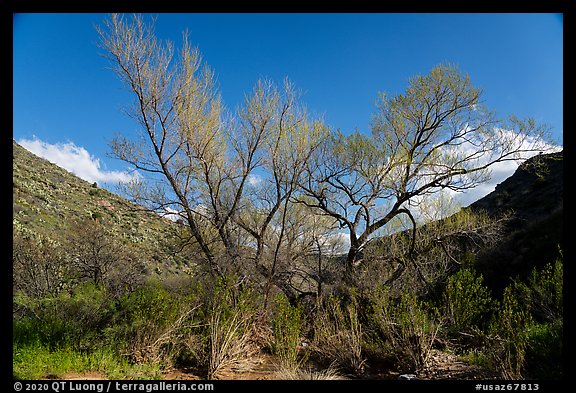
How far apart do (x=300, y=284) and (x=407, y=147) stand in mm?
4956

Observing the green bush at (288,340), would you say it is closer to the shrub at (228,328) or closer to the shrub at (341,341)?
the shrub at (341,341)

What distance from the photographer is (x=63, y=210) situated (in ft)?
75.0

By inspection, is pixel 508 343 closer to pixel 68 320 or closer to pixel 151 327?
pixel 151 327

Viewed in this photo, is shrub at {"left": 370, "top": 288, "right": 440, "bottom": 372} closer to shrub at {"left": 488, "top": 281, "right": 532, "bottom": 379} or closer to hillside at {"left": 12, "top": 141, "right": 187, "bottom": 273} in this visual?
shrub at {"left": 488, "top": 281, "right": 532, "bottom": 379}

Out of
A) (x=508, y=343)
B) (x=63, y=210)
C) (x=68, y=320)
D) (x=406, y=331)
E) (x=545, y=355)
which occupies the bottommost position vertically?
(x=545, y=355)

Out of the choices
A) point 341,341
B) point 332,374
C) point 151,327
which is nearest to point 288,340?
point 332,374

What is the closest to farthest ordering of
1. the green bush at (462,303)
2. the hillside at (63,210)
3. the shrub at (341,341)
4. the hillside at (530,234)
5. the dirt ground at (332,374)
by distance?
1. the dirt ground at (332,374)
2. the shrub at (341,341)
3. the green bush at (462,303)
4. the hillside at (530,234)
5. the hillside at (63,210)

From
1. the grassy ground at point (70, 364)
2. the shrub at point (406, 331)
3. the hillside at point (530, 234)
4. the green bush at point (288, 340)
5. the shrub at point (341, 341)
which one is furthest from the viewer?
the hillside at point (530, 234)

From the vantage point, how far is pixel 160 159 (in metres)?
8.11

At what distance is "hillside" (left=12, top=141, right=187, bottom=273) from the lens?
1917 cm

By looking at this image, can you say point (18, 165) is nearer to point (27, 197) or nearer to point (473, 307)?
Result: point (27, 197)

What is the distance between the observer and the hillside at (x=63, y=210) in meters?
19.2

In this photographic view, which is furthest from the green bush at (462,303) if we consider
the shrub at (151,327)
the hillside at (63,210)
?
the hillside at (63,210)

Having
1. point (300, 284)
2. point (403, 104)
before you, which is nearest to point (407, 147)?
point (403, 104)
